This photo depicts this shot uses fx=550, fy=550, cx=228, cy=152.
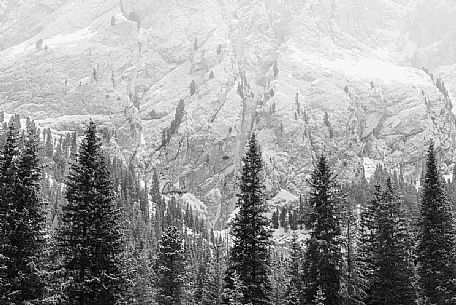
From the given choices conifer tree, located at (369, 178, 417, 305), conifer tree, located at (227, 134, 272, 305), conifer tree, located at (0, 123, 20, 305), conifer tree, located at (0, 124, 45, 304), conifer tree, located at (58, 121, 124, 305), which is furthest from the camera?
conifer tree, located at (369, 178, 417, 305)

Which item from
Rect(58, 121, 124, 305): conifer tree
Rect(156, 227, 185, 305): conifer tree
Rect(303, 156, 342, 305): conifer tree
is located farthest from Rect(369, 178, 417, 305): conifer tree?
Rect(58, 121, 124, 305): conifer tree

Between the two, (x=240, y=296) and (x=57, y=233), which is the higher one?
(x=57, y=233)

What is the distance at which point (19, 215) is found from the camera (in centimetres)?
3244

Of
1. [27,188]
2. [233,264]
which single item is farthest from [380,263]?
[27,188]

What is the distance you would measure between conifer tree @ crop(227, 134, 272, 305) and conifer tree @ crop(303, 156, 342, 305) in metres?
3.25

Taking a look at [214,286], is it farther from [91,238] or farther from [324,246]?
[91,238]

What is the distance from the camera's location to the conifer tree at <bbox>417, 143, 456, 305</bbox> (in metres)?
49.6

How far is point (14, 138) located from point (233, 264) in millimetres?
18251

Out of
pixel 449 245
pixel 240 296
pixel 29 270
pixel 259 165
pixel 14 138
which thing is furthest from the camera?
pixel 449 245

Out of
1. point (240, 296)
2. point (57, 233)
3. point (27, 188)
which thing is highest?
point (27, 188)

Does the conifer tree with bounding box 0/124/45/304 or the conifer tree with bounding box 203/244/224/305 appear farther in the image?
the conifer tree with bounding box 203/244/224/305

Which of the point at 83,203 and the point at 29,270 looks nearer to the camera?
the point at 29,270

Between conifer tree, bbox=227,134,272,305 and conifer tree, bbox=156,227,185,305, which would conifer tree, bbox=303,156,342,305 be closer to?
conifer tree, bbox=227,134,272,305

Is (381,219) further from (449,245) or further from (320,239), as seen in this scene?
(320,239)
